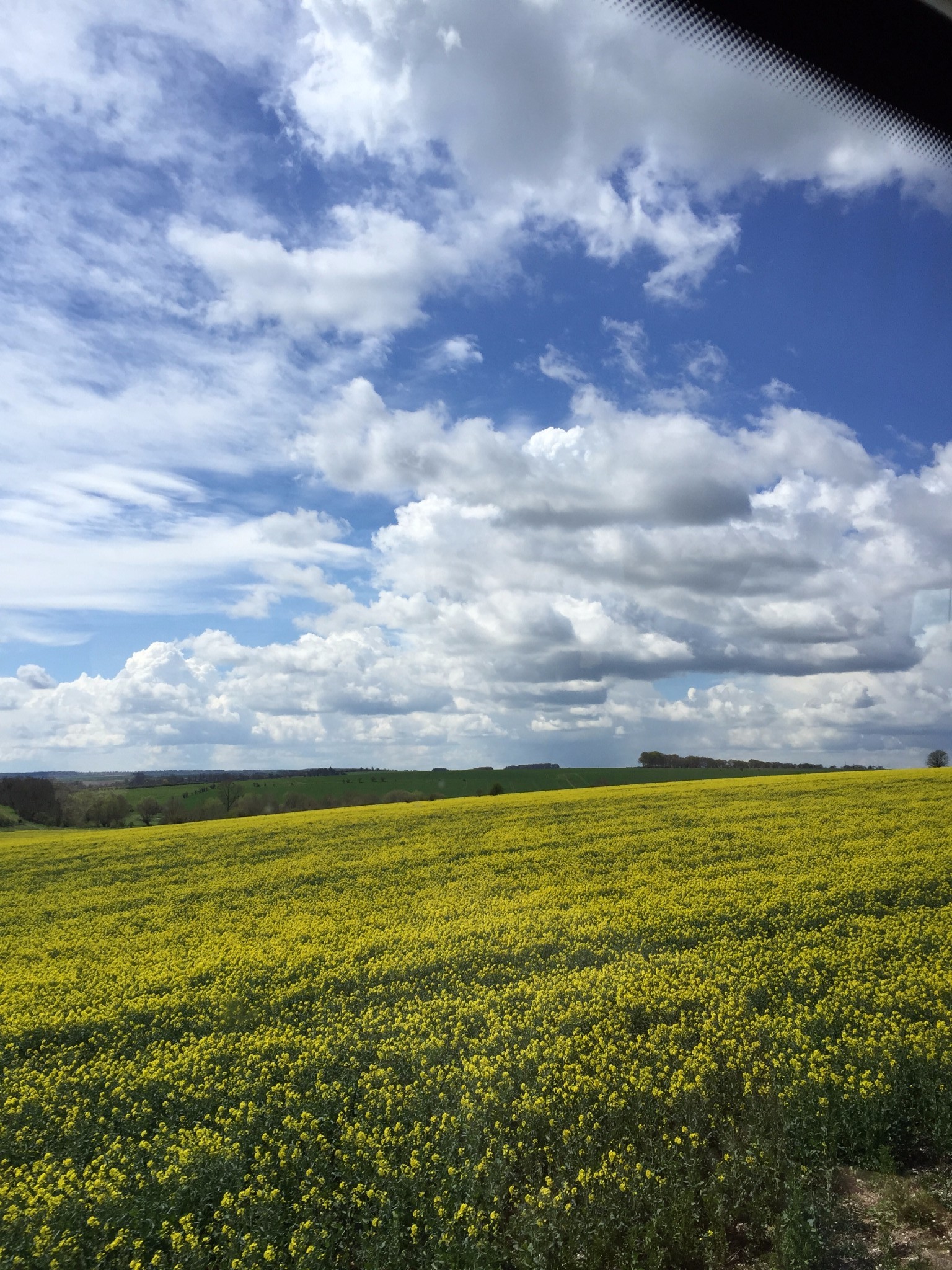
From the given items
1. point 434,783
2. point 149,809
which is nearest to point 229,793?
point 149,809

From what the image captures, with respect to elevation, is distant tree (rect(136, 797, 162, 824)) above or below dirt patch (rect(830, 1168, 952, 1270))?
below

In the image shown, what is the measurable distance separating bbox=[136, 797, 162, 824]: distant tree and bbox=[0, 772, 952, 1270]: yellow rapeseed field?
42535 millimetres

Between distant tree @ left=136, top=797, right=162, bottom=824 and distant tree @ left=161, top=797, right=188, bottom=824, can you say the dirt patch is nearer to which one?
distant tree @ left=161, top=797, right=188, bottom=824

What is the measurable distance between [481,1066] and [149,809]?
56.5 metres

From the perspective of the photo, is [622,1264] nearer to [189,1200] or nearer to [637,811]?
[189,1200]

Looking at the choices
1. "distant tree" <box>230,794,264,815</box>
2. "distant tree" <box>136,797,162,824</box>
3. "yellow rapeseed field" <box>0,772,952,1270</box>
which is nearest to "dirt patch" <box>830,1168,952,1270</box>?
"yellow rapeseed field" <box>0,772,952,1270</box>

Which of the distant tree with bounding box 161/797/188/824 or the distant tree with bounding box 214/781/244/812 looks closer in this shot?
the distant tree with bounding box 161/797/188/824

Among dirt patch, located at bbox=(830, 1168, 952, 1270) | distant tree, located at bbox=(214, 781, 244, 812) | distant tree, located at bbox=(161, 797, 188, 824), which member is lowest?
distant tree, located at bbox=(161, 797, 188, 824)

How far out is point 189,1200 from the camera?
6.41 m

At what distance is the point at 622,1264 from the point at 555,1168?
108 cm

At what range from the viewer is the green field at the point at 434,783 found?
61469 millimetres

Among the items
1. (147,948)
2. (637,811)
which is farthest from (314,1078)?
(637,811)

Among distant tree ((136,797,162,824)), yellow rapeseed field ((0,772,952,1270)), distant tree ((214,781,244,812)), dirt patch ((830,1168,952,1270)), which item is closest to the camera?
dirt patch ((830,1168,952,1270))

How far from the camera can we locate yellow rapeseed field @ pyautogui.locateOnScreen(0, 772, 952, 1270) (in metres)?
5.89
